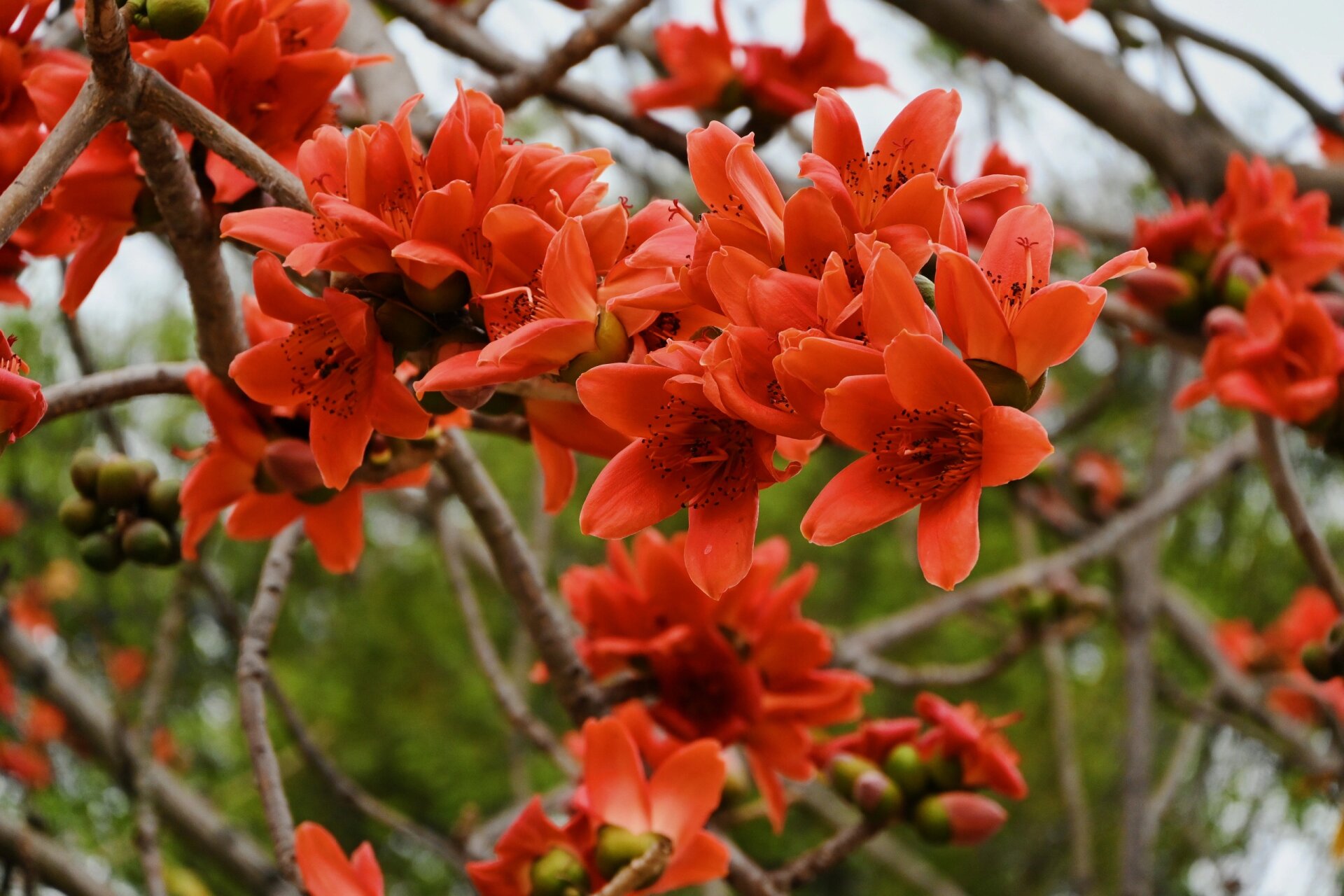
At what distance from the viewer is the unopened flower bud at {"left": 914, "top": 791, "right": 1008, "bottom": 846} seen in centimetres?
140

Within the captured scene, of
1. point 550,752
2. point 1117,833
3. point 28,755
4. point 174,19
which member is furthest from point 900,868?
point 174,19

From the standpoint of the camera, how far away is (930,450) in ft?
2.32

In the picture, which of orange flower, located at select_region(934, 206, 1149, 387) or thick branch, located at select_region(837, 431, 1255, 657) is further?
thick branch, located at select_region(837, 431, 1255, 657)

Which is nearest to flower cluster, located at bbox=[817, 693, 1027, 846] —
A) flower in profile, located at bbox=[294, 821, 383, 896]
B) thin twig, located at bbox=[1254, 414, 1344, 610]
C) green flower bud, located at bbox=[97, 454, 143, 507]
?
thin twig, located at bbox=[1254, 414, 1344, 610]

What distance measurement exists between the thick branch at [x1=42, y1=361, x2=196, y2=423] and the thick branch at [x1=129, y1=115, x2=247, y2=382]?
0.30ft

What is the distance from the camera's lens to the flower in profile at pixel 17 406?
0.66m

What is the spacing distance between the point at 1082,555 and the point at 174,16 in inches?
78.3

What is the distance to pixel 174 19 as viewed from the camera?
828mm

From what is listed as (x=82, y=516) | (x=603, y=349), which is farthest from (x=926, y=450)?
(x=82, y=516)

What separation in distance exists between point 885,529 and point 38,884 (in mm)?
4077

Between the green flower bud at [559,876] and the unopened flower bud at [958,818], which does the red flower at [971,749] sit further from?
the green flower bud at [559,876]

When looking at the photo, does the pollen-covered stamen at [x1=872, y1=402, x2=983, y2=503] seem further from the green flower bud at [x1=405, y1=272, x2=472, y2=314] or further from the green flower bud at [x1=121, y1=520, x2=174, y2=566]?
the green flower bud at [x1=121, y1=520, x2=174, y2=566]

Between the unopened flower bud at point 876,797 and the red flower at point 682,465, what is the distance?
2.50 ft

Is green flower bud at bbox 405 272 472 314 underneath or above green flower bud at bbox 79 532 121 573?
above
